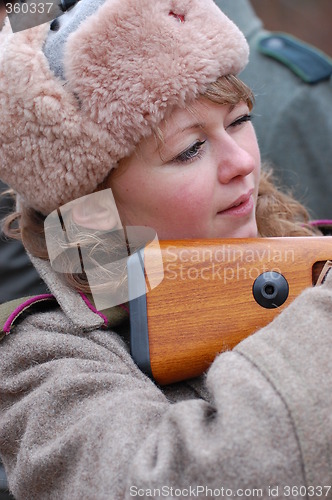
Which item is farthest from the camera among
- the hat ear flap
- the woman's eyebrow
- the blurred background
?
the blurred background

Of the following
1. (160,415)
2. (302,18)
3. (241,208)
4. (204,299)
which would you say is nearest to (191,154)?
(241,208)

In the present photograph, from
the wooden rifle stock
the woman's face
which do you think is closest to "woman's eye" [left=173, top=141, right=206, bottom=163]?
the woman's face

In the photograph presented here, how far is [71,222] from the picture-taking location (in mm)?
1604

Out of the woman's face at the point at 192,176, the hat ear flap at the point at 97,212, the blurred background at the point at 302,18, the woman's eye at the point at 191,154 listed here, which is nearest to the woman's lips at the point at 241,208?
the woman's face at the point at 192,176

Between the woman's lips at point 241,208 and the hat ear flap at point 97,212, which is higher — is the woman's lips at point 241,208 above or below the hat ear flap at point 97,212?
below

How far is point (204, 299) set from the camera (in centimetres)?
131

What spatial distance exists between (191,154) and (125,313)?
1.27 feet

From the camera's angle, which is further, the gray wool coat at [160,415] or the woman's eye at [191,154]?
the woman's eye at [191,154]

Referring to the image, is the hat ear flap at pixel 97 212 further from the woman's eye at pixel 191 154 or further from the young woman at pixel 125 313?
the woman's eye at pixel 191 154

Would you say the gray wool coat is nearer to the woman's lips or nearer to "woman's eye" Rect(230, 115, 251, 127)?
the woman's lips

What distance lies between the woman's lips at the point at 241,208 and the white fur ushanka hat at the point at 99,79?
0.26 metres

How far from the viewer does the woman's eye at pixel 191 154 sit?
148 cm

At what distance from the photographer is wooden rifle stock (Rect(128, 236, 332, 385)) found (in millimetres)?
1303

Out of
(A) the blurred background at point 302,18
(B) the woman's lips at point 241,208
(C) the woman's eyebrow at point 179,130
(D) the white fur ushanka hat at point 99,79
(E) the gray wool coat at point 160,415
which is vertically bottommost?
(A) the blurred background at point 302,18
